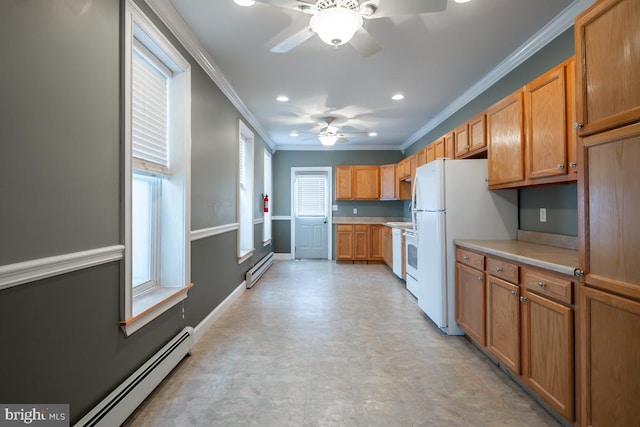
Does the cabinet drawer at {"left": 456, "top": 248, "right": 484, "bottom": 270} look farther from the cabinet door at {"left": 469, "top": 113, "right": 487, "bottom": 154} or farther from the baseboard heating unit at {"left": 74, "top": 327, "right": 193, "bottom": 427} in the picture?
the baseboard heating unit at {"left": 74, "top": 327, "right": 193, "bottom": 427}

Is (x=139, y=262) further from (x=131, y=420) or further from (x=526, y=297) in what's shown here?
(x=526, y=297)

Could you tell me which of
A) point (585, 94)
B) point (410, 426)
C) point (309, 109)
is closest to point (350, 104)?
point (309, 109)

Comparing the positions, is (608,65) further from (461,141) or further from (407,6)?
(461,141)

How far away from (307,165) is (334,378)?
218 inches

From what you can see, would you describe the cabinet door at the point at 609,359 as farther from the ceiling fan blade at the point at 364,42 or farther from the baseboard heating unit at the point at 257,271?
the baseboard heating unit at the point at 257,271

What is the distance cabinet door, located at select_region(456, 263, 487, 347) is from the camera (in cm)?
243

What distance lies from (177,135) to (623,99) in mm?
2664

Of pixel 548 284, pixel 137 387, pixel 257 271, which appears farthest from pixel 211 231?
pixel 548 284

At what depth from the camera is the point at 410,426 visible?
1.70m

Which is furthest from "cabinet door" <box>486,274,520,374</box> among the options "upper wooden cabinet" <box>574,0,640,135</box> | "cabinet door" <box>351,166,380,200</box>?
"cabinet door" <box>351,166,380,200</box>

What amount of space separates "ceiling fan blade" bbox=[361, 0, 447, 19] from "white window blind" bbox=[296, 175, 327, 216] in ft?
18.1

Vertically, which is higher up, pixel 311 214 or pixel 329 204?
pixel 329 204

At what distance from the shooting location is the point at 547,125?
6.81ft

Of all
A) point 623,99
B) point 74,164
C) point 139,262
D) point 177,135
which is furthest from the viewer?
point 177,135
